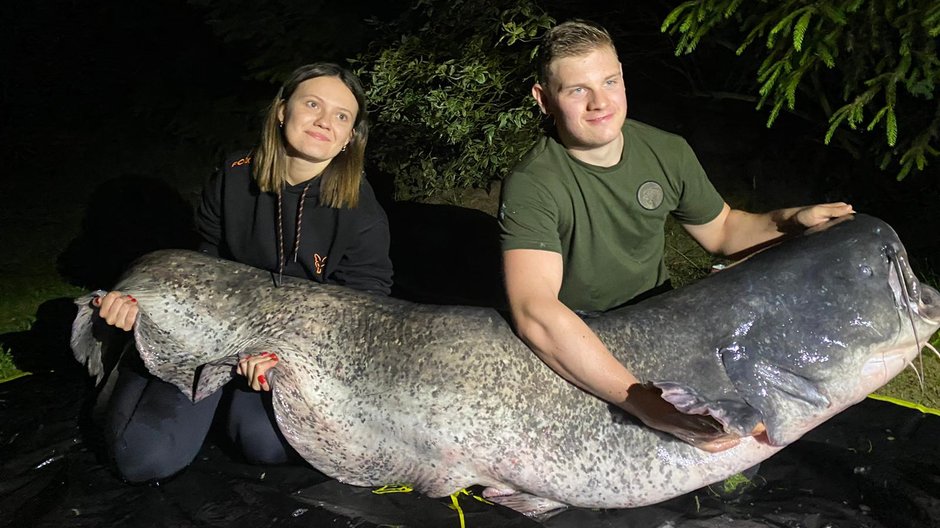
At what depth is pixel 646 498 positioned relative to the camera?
10.0ft

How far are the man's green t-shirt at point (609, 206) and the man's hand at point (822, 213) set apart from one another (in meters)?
0.46

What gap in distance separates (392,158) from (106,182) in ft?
11.1

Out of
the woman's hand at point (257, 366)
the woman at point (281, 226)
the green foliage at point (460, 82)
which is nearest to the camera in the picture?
the woman's hand at point (257, 366)

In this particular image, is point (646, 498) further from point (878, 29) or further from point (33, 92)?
point (33, 92)

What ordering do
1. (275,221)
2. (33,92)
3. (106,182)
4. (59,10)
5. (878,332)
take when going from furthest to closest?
(59,10) → (33,92) → (106,182) → (275,221) → (878,332)

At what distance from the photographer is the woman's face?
361 cm

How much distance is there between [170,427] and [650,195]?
2325 mm

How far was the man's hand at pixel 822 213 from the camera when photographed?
3.19m

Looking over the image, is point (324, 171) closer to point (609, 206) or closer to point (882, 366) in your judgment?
point (609, 206)

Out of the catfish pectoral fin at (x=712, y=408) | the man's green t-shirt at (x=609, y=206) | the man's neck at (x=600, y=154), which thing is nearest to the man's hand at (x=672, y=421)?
the catfish pectoral fin at (x=712, y=408)

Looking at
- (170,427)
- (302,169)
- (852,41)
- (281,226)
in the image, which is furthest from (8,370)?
(852,41)

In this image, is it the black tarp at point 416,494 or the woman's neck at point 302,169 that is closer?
the black tarp at point 416,494

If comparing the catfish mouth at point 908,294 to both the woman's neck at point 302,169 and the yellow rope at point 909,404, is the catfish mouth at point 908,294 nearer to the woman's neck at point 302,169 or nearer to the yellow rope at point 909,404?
the yellow rope at point 909,404

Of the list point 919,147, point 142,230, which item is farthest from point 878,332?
point 142,230
